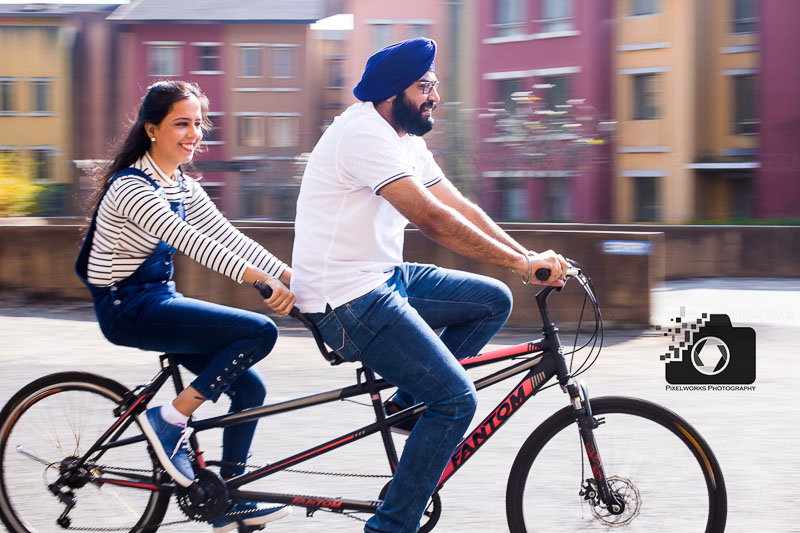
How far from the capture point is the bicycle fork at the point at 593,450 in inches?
148

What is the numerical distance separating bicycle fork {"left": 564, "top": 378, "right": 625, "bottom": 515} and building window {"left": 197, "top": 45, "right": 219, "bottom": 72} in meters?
49.1

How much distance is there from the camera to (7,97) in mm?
53719

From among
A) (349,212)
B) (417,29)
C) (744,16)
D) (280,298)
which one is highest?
(417,29)

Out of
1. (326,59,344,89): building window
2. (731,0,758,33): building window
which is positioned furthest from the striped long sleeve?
(326,59,344,89): building window

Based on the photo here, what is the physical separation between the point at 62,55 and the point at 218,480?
51991 millimetres

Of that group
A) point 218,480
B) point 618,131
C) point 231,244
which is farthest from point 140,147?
point 618,131

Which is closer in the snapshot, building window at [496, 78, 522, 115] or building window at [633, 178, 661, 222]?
building window at [633, 178, 661, 222]

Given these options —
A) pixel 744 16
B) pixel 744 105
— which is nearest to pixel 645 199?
pixel 744 105

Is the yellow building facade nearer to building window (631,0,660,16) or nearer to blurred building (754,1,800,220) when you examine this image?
building window (631,0,660,16)

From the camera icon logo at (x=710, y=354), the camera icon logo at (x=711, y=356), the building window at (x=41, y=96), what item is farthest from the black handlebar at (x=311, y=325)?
the building window at (x=41, y=96)

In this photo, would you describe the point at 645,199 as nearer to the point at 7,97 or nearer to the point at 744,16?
the point at 744,16

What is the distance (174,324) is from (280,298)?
1.47 ft

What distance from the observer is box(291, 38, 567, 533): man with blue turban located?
140 inches

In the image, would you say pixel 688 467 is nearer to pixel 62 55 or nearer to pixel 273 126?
pixel 273 126
